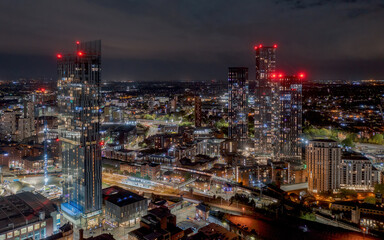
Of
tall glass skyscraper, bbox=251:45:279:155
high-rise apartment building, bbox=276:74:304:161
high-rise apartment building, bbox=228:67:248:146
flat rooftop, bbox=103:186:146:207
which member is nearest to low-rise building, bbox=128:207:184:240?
flat rooftop, bbox=103:186:146:207

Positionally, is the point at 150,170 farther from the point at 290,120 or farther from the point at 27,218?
the point at 290,120

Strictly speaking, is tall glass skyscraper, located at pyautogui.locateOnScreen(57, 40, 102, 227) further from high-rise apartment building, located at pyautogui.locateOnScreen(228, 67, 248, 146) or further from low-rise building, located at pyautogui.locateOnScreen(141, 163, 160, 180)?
high-rise apartment building, located at pyautogui.locateOnScreen(228, 67, 248, 146)

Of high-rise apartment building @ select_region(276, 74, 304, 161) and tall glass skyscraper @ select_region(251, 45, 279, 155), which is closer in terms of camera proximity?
high-rise apartment building @ select_region(276, 74, 304, 161)

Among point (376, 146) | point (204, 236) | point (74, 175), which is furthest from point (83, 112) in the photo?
point (376, 146)

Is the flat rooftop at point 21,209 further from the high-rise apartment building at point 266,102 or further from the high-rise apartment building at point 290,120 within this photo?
the high-rise apartment building at point 266,102

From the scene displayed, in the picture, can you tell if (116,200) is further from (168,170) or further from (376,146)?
(376,146)

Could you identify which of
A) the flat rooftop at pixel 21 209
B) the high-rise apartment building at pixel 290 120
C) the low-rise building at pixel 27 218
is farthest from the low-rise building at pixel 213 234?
the high-rise apartment building at pixel 290 120
